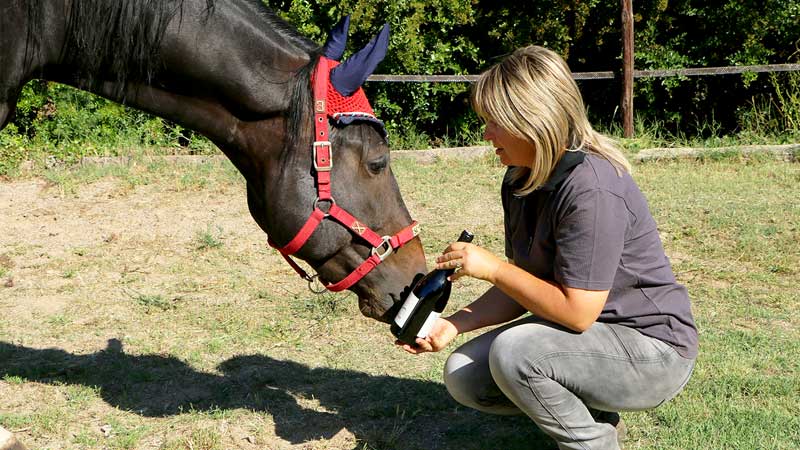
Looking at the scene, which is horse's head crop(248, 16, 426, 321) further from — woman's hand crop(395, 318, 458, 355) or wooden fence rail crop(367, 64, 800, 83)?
wooden fence rail crop(367, 64, 800, 83)

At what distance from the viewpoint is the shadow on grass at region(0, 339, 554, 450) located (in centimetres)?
326

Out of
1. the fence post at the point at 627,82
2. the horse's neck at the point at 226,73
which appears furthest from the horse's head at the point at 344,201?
the fence post at the point at 627,82

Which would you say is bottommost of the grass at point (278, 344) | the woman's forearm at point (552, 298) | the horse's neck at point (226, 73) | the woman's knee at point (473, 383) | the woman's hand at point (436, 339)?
the grass at point (278, 344)

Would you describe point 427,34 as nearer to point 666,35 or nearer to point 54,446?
point 666,35

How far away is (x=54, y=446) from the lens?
3.23 meters

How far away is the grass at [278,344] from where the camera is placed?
327 centimetres

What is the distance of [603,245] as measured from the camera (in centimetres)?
254

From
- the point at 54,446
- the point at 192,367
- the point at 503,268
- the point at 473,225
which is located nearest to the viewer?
the point at 503,268

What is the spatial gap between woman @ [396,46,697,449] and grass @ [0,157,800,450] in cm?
51

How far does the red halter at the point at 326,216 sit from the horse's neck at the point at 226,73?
120 mm

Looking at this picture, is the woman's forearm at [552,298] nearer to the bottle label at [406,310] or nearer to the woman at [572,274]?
the woman at [572,274]

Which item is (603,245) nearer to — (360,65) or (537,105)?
(537,105)

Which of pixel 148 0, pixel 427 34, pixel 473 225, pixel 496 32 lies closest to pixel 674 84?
pixel 496 32

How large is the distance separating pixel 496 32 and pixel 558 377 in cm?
684
